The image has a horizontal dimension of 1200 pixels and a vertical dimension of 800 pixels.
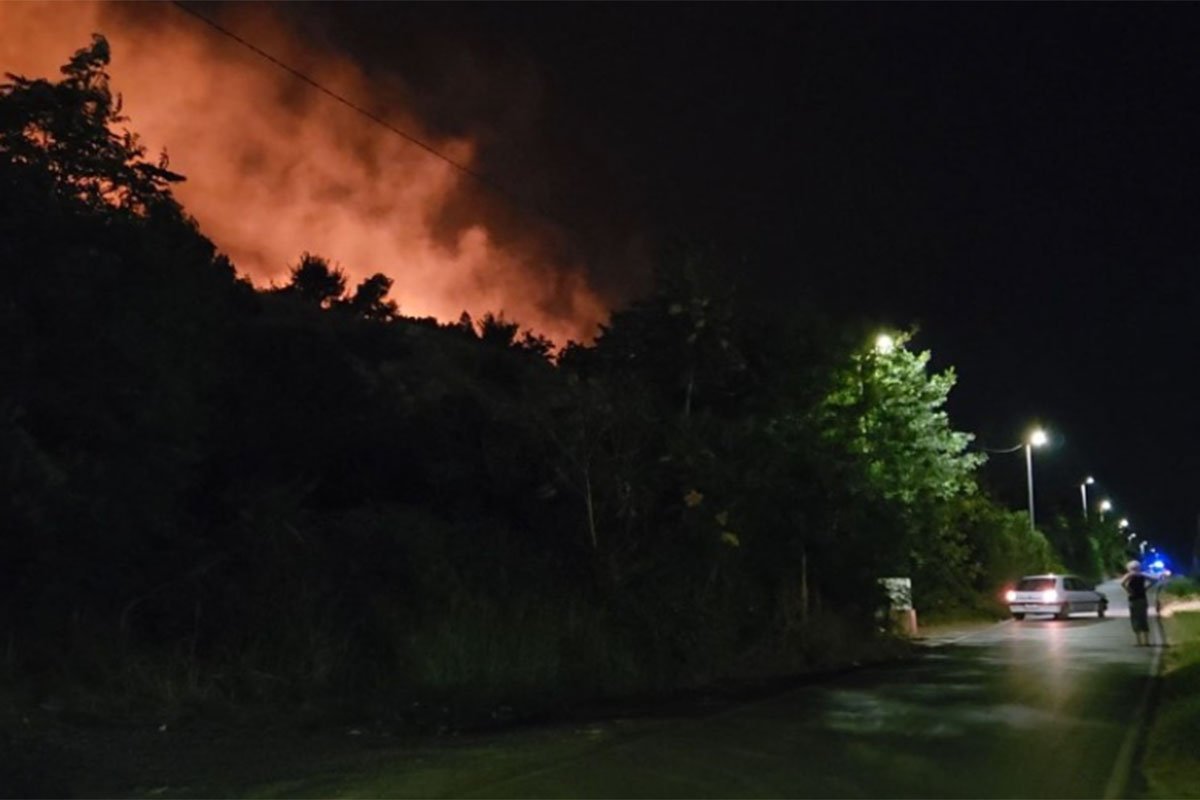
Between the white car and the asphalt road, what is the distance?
75.1ft

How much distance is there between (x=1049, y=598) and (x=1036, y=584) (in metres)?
0.82

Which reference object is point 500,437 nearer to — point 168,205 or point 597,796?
point 168,205

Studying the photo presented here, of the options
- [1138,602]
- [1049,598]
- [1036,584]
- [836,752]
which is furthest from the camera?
[1036,584]

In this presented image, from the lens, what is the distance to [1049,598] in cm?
4084

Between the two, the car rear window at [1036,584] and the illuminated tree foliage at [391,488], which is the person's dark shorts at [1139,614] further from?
the car rear window at [1036,584]

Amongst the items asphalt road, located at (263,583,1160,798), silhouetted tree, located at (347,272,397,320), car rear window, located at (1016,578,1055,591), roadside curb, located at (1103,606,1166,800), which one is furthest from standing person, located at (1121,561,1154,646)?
silhouetted tree, located at (347,272,397,320)

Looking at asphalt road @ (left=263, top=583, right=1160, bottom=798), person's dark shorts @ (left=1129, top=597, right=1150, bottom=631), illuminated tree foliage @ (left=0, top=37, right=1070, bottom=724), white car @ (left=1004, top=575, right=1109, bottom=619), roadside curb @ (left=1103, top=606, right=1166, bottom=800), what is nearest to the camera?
asphalt road @ (left=263, top=583, right=1160, bottom=798)

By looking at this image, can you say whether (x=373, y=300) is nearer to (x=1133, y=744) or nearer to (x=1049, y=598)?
(x=1049, y=598)

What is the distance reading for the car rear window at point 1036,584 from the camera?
41312 millimetres

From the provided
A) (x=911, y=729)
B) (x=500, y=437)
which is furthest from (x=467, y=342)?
(x=911, y=729)

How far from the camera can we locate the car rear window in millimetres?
41312

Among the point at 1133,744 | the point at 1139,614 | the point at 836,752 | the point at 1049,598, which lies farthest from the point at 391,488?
the point at 1049,598

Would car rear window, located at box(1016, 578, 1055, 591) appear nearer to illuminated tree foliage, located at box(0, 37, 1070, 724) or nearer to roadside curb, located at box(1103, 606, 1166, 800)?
illuminated tree foliage, located at box(0, 37, 1070, 724)

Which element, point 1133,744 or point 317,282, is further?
point 317,282
